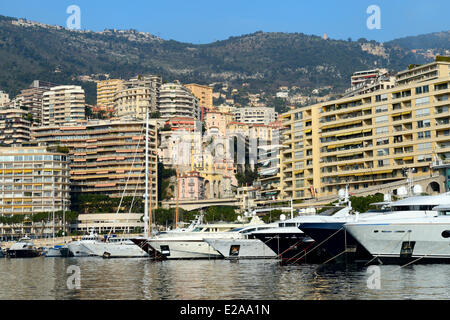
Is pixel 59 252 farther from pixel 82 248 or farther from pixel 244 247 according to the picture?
pixel 244 247

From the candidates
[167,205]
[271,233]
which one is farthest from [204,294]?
[167,205]

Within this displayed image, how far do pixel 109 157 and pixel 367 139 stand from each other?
95.1m

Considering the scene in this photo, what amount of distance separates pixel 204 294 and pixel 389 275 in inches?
519

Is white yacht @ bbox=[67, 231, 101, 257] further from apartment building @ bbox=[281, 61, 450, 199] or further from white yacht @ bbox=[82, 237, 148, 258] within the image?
apartment building @ bbox=[281, 61, 450, 199]

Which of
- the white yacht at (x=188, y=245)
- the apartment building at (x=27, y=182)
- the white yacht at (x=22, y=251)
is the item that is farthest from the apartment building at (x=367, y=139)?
the apartment building at (x=27, y=182)

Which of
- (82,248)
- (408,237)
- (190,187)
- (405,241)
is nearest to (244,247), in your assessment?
(405,241)

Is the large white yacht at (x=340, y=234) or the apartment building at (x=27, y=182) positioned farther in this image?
the apartment building at (x=27, y=182)

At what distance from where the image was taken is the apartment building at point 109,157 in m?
187

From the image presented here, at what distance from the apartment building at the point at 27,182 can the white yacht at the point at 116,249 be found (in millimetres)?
70728

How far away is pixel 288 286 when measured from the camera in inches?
1474

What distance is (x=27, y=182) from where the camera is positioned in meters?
168

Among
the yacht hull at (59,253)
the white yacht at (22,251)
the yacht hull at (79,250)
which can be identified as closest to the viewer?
the yacht hull at (79,250)

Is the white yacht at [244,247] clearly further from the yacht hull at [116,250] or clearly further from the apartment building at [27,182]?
the apartment building at [27,182]

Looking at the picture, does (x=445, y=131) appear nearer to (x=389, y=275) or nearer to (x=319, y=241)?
(x=319, y=241)
